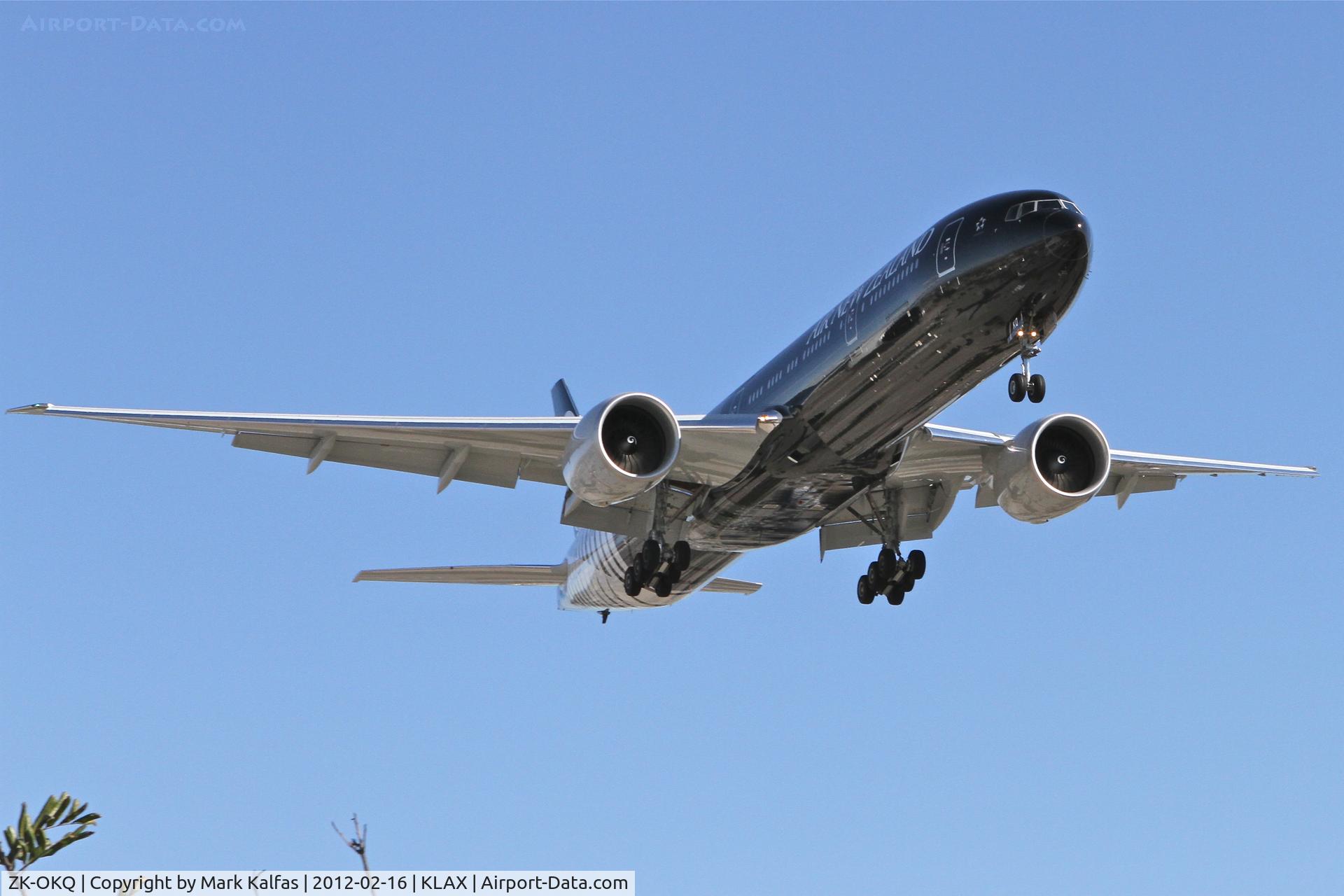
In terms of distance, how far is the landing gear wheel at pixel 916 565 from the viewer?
2656 cm

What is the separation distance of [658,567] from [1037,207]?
8894mm

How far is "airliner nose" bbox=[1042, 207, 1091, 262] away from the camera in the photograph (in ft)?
64.1

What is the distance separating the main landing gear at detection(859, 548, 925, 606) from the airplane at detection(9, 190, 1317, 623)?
0.10ft

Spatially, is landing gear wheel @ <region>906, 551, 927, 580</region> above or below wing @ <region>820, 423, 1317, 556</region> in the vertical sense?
below

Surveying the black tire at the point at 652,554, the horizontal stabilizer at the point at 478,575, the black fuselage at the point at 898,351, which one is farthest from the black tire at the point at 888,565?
the horizontal stabilizer at the point at 478,575

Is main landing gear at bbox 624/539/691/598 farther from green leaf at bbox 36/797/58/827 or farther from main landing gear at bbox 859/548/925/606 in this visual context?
green leaf at bbox 36/797/58/827

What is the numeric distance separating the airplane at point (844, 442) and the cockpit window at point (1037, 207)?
2 centimetres

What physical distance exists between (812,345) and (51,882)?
12.2 metres

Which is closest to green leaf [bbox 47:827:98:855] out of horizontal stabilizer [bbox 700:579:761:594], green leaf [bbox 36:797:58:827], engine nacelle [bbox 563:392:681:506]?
green leaf [bbox 36:797:58:827]

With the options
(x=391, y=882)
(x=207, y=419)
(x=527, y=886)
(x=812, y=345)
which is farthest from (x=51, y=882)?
(x=812, y=345)

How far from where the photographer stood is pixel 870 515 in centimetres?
2755

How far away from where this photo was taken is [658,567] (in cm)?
2558

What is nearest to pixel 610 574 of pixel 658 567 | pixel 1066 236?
pixel 658 567

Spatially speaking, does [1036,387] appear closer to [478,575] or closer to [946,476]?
[946,476]
